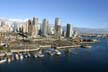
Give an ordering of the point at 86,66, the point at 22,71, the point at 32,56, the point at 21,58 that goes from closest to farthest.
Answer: the point at 22,71
the point at 86,66
the point at 21,58
the point at 32,56

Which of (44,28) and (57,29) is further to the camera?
(57,29)

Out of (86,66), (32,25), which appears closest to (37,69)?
(86,66)

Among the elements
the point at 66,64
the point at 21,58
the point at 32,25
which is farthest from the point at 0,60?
the point at 32,25

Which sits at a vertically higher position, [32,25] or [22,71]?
[32,25]

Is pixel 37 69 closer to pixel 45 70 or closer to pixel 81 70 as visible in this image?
pixel 45 70

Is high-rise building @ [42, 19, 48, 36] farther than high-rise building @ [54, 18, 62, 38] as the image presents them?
Yes

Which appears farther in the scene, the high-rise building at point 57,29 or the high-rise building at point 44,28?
the high-rise building at point 44,28

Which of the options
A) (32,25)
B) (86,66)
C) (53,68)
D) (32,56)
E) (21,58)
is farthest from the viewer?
(32,25)

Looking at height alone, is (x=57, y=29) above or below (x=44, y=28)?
below

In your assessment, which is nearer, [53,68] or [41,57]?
[53,68]
